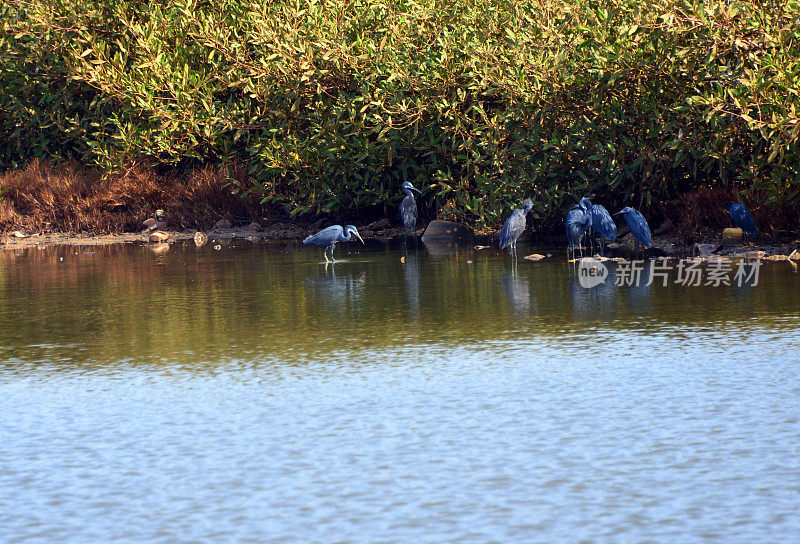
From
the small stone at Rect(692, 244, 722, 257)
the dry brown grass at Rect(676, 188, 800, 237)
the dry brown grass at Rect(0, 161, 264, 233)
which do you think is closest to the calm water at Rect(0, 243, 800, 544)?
the small stone at Rect(692, 244, 722, 257)

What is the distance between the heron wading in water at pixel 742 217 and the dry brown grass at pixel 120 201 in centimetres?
1114

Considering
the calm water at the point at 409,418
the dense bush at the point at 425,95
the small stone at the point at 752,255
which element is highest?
the dense bush at the point at 425,95

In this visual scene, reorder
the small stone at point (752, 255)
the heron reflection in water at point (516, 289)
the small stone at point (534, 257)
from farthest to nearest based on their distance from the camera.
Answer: the small stone at point (534, 257)
the small stone at point (752, 255)
the heron reflection in water at point (516, 289)

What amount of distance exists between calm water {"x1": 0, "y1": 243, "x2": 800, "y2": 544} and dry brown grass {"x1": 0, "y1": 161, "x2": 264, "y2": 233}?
11925 mm

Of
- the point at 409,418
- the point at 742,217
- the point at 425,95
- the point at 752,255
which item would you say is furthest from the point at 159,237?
the point at 409,418

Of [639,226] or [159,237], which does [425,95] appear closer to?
[639,226]

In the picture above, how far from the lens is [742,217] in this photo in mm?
16047

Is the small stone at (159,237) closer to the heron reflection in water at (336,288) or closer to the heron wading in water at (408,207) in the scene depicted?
the heron wading in water at (408,207)

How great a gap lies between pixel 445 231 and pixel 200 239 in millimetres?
4990

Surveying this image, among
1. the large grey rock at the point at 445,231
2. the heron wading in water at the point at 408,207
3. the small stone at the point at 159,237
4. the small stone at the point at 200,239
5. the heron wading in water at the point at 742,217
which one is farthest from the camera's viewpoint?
the small stone at the point at 159,237

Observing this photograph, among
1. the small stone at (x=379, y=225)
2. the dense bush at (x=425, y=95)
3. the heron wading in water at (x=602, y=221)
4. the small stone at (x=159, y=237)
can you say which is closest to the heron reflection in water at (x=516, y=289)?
the heron wading in water at (x=602, y=221)

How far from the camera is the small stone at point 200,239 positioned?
21312 millimetres

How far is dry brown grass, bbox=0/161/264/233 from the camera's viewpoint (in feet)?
78.7

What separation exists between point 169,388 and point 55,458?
5.46 feet
